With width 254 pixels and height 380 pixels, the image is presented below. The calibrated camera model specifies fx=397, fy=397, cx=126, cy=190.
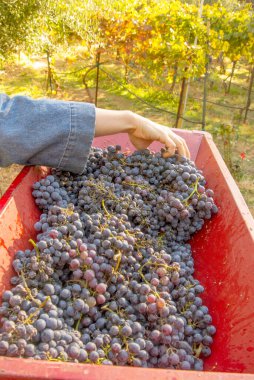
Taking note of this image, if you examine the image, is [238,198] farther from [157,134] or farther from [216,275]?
[157,134]

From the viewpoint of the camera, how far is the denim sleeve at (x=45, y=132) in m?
1.48

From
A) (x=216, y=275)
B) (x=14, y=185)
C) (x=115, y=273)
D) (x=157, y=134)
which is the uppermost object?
(x=157, y=134)

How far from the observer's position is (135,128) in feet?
5.70

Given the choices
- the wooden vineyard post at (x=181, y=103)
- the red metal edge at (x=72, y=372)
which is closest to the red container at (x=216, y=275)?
the red metal edge at (x=72, y=372)

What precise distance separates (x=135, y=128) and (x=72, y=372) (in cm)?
114

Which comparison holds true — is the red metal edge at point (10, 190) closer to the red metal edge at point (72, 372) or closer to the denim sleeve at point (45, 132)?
the denim sleeve at point (45, 132)

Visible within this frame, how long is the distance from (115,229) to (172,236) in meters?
0.30

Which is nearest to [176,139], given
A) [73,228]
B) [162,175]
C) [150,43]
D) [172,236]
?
[162,175]

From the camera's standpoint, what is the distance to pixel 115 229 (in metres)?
1.39

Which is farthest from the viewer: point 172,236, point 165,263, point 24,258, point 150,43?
point 150,43

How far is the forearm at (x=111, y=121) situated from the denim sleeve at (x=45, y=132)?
0.06 metres

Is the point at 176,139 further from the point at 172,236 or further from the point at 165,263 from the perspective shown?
the point at 165,263

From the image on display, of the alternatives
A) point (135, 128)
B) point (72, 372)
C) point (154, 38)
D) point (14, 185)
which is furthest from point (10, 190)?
point (154, 38)

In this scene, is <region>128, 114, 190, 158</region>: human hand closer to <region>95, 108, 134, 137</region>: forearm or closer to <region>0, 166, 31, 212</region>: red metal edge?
<region>95, 108, 134, 137</region>: forearm
